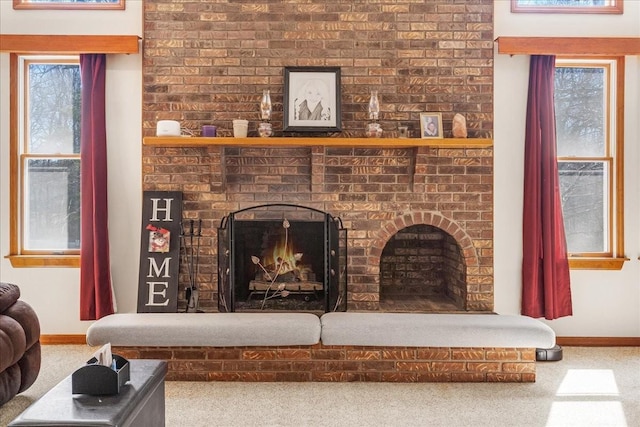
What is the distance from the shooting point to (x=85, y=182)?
404 centimetres

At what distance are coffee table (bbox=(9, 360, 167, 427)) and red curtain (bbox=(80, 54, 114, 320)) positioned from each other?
1912mm

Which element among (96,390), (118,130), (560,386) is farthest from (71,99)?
(560,386)

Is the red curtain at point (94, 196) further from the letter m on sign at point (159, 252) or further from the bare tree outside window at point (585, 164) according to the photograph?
the bare tree outside window at point (585, 164)

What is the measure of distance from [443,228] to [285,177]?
1.29 meters

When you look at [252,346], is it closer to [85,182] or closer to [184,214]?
[184,214]

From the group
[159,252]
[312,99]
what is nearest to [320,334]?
[159,252]

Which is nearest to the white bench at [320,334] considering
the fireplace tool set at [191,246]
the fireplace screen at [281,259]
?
the fireplace screen at [281,259]

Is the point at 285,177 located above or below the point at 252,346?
above

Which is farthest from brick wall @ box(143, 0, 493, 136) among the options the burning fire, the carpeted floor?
the carpeted floor

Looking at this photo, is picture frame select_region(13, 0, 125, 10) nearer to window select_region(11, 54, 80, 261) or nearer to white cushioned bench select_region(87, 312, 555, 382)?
window select_region(11, 54, 80, 261)

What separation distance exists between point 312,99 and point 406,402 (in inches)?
88.4

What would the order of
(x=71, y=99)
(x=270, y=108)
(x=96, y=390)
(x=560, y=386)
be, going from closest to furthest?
(x=96, y=390) → (x=560, y=386) → (x=270, y=108) → (x=71, y=99)

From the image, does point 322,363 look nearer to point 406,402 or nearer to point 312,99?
point 406,402

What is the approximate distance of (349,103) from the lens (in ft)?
13.3
